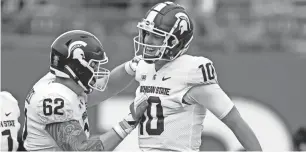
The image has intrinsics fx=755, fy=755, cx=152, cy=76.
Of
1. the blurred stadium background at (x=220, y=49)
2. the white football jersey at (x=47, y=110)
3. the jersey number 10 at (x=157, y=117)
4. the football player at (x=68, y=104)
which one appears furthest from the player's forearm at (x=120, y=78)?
the blurred stadium background at (x=220, y=49)

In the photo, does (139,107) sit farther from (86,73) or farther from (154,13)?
(154,13)

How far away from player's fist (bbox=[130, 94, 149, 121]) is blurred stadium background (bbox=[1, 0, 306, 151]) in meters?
2.87

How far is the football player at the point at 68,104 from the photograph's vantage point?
13.1 ft

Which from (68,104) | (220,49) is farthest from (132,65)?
(220,49)

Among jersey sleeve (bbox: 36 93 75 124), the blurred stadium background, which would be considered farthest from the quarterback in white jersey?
the blurred stadium background

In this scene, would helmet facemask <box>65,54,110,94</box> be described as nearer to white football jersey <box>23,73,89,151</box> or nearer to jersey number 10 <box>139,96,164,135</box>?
white football jersey <box>23,73,89,151</box>

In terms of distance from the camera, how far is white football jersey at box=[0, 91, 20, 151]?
4316 millimetres

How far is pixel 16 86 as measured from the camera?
7.54 metres

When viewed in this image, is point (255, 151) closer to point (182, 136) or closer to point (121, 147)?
point (182, 136)

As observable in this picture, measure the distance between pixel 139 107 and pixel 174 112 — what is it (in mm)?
190

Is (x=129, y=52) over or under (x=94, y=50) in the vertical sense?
under

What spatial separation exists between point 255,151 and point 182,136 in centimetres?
39

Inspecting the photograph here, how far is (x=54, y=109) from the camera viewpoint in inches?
156

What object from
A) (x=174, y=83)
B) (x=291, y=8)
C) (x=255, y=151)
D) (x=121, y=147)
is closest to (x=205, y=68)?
(x=174, y=83)
